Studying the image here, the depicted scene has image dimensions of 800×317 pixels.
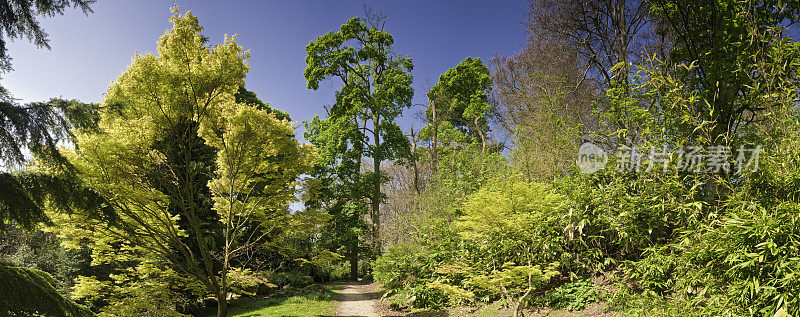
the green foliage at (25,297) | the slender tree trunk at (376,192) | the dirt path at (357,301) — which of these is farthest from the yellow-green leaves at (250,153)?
the slender tree trunk at (376,192)

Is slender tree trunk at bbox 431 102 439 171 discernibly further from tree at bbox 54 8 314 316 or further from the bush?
tree at bbox 54 8 314 316

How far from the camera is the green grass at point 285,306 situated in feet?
29.2

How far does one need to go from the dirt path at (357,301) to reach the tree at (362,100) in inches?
95.4

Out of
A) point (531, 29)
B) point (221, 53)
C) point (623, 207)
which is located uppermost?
point (531, 29)

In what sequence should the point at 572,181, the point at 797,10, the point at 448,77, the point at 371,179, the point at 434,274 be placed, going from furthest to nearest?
the point at 448,77
the point at 371,179
the point at 434,274
the point at 572,181
the point at 797,10

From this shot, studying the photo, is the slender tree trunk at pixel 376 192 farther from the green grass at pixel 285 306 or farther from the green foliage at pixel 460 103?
the green grass at pixel 285 306

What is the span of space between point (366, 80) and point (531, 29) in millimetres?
9158

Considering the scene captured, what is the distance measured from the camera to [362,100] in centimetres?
1555

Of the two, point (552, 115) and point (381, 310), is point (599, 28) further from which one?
point (381, 310)

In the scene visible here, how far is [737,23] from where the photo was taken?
3904mm

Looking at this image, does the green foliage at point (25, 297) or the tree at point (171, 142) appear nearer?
the green foliage at point (25, 297)

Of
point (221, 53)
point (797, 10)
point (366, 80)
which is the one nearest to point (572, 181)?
point (797, 10)

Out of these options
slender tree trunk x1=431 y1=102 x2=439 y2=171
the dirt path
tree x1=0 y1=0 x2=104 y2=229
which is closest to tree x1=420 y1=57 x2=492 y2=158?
slender tree trunk x1=431 y1=102 x2=439 y2=171

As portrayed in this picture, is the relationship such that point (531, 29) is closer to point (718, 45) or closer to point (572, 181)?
point (572, 181)
